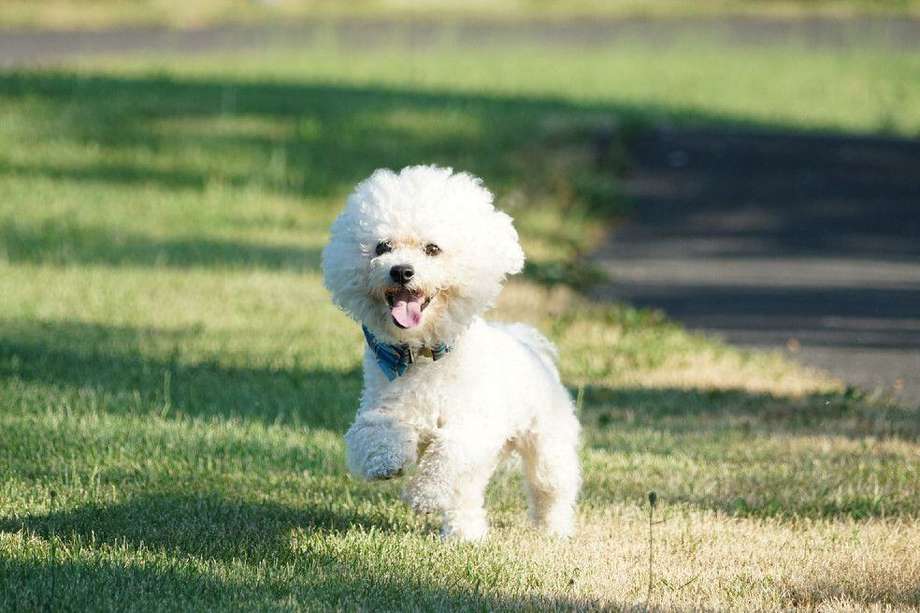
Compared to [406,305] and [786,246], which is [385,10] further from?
[406,305]

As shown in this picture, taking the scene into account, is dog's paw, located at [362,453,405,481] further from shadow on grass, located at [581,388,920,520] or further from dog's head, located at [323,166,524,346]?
shadow on grass, located at [581,388,920,520]

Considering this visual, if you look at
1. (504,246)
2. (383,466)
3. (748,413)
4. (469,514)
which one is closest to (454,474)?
(383,466)

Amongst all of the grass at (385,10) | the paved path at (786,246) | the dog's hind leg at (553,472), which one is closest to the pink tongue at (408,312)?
the dog's hind leg at (553,472)

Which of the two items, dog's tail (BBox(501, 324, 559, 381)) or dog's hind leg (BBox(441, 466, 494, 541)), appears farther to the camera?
dog's tail (BBox(501, 324, 559, 381))

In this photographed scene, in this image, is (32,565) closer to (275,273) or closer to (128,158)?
(275,273)

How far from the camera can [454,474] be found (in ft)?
18.0

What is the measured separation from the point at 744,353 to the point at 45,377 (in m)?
4.49

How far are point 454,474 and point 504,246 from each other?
2.88 feet

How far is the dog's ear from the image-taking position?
5719mm

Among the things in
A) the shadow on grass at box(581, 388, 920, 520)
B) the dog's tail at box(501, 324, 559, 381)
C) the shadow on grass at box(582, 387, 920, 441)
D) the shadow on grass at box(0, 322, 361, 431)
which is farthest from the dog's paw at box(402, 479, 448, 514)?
the shadow on grass at box(582, 387, 920, 441)

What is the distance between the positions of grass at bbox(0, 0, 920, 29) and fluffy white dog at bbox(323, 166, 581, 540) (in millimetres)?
29959

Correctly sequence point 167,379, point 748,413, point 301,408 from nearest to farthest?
point 301,408 → point 167,379 → point 748,413

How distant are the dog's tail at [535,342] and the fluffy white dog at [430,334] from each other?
1.26 feet

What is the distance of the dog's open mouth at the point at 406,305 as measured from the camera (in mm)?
5465
